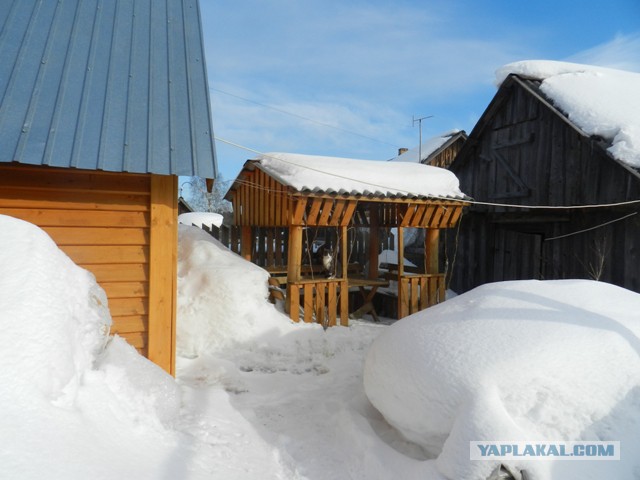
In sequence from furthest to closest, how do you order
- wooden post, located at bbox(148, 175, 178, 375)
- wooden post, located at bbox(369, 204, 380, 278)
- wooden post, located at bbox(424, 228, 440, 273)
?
wooden post, located at bbox(369, 204, 380, 278) → wooden post, located at bbox(424, 228, 440, 273) → wooden post, located at bbox(148, 175, 178, 375)

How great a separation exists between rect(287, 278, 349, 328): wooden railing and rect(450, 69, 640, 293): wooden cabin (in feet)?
15.0

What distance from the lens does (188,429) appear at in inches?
141

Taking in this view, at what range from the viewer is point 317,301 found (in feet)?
25.2

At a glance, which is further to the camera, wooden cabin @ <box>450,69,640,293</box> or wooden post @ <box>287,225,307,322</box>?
wooden cabin @ <box>450,69,640,293</box>

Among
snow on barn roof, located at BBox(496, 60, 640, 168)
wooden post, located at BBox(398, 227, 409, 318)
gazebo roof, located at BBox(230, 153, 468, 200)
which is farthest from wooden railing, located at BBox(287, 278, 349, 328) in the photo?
snow on barn roof, located at BBox(496, 60, 640, 168)

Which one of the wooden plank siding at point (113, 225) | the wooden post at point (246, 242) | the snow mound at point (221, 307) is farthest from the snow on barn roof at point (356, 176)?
the wooden plank siding at point (113, 225)

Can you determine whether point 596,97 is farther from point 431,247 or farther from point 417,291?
point 417,291

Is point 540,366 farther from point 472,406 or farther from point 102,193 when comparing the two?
point 102,193

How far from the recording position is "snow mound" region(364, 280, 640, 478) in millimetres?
2824

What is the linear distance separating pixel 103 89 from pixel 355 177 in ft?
14.6

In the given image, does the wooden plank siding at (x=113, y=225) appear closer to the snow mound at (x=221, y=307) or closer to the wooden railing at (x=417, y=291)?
the snow mound at (x=221, y=307)

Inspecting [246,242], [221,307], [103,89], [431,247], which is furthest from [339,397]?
[246,242]

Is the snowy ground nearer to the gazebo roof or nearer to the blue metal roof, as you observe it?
the blue metal roof

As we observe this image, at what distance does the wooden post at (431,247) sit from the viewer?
9016 millimetres
